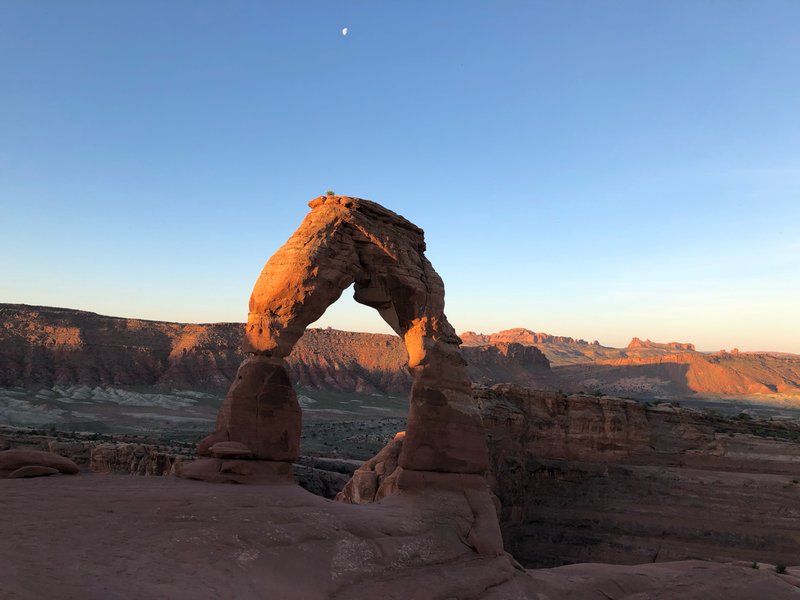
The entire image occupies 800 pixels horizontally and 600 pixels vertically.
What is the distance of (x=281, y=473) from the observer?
12.6 meters

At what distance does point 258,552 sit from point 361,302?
25.8 feet

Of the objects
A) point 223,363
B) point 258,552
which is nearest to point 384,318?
point 258,552

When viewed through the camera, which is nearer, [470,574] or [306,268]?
[470,574]

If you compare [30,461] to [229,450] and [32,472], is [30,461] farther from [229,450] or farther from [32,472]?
[229,450]

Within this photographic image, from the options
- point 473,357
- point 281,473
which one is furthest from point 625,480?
point 473,357

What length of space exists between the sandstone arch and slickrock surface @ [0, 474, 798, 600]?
4.50 ft

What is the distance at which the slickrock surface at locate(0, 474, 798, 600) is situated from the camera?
7.08 m

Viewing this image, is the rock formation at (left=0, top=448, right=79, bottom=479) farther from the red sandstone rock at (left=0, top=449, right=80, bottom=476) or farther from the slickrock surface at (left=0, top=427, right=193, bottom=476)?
the slickrock surface at (left=0, top=427, right=193, bottom=476)

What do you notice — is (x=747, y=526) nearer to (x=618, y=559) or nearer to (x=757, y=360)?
(x=618, y=559)

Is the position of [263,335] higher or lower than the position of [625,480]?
higher

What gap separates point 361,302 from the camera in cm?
1571

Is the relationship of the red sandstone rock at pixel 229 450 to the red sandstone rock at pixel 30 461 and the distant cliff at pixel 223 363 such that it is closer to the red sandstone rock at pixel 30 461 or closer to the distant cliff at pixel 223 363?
the red sandstone rock at pixel 30 461

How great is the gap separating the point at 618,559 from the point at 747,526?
17.6ft

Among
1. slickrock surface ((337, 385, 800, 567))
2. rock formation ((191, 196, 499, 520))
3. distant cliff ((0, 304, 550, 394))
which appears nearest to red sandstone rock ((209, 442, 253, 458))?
rock formation ((191, 196, 499, 520))
